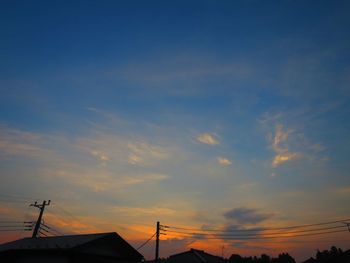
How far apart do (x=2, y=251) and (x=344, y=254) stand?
30.5 meters

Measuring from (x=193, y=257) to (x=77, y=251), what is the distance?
22045 mm

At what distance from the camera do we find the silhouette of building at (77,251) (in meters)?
25.9

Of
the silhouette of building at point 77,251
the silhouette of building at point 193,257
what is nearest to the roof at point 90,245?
the silhouette of building at point 77,251

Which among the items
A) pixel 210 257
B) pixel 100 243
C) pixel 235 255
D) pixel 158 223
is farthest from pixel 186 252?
pixel 235 255

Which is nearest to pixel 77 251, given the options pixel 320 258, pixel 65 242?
pixel 65 242

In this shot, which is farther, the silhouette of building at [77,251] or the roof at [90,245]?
the roof at [90,245]

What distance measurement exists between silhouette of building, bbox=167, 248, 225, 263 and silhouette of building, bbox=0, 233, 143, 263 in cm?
1334

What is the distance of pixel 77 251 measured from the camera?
25.9 meters

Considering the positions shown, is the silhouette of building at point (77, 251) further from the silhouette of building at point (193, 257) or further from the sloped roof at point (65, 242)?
the silhouette of building at point (193, 257)

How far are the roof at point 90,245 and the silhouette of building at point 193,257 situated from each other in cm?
1343

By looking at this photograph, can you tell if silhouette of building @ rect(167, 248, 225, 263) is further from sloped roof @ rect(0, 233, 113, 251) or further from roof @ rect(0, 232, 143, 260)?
sloped roof @ rect(0, 233, 113, 251)

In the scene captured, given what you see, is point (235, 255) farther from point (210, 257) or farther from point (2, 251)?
point (2, 251)

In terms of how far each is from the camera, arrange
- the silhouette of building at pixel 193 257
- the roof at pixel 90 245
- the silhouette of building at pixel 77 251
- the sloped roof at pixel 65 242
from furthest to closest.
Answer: the silhouette of building at pixel 193 257, the sloped roof at pixel 65 242, the roof at pixel 90 245, the silhouette of building at pixel 77 251

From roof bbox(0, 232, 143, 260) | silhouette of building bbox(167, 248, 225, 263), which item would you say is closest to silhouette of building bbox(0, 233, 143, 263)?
roof bbox(0, 232, 143, 260)
